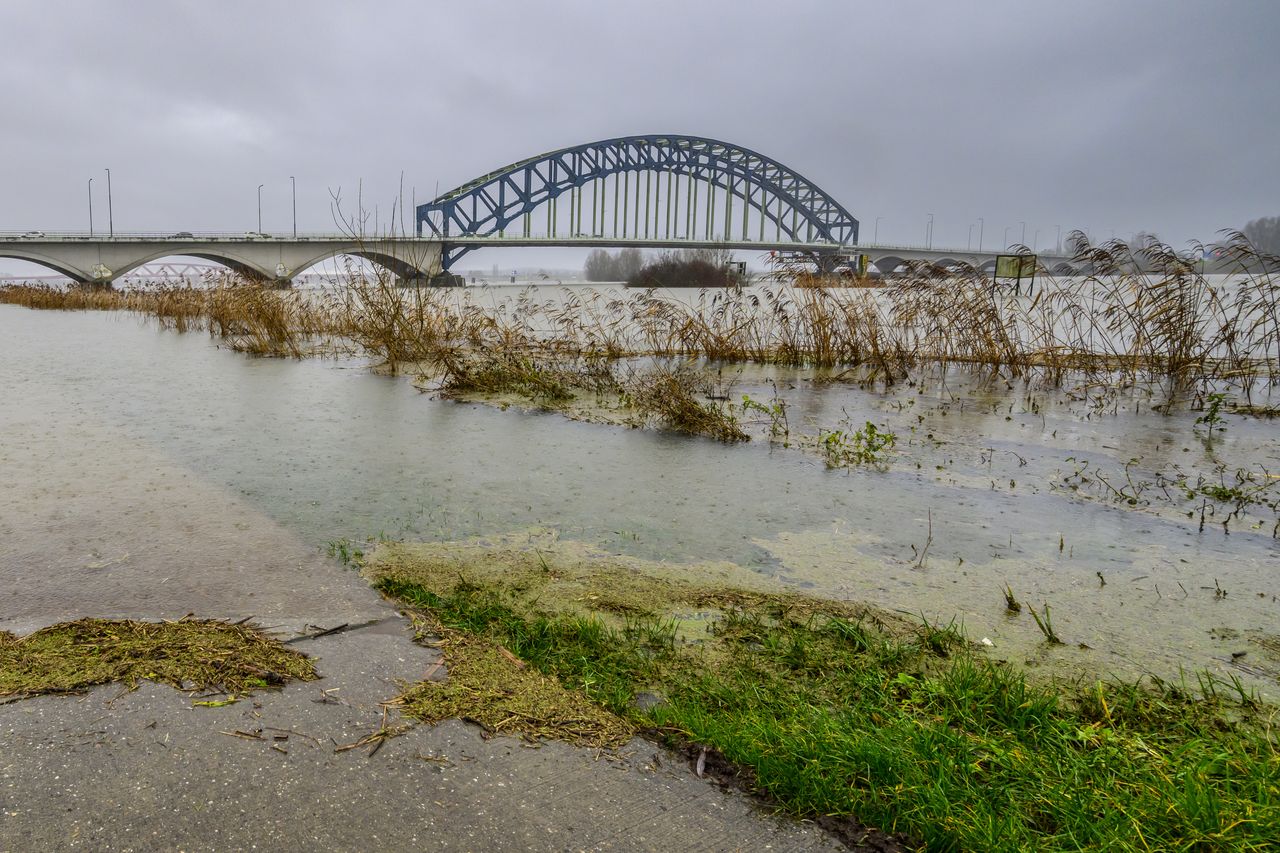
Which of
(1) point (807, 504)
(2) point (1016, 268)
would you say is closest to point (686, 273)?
(2) point (1016, 268)

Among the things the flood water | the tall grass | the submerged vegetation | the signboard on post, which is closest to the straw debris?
the submerged vegetation

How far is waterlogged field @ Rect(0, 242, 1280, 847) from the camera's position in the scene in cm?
227

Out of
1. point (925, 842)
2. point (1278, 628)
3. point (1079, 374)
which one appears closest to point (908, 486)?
point (1278, 628)

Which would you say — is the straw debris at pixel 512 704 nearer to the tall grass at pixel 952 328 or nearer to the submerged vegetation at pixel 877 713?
the submerged vegetation at pixel 877 713

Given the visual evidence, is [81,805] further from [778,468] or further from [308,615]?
[778,468]

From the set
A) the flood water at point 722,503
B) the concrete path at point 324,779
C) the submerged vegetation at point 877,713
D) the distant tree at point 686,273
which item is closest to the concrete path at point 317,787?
the concrete path at point 324,779

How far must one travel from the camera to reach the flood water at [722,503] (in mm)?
3014

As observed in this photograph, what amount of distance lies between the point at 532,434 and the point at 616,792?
15.4 feet

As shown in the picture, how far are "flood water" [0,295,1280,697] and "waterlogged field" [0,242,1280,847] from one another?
2 centimetres

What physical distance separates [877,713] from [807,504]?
7.77 ft

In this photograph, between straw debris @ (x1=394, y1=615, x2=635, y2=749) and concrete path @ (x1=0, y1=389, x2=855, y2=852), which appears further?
straw debris @ (x1=394, y1=615, x2=635, y2=749)

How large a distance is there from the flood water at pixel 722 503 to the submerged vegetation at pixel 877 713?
342 mm

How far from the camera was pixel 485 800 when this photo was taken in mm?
1683

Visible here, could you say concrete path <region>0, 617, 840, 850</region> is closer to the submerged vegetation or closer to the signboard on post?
the submerged vegetation
